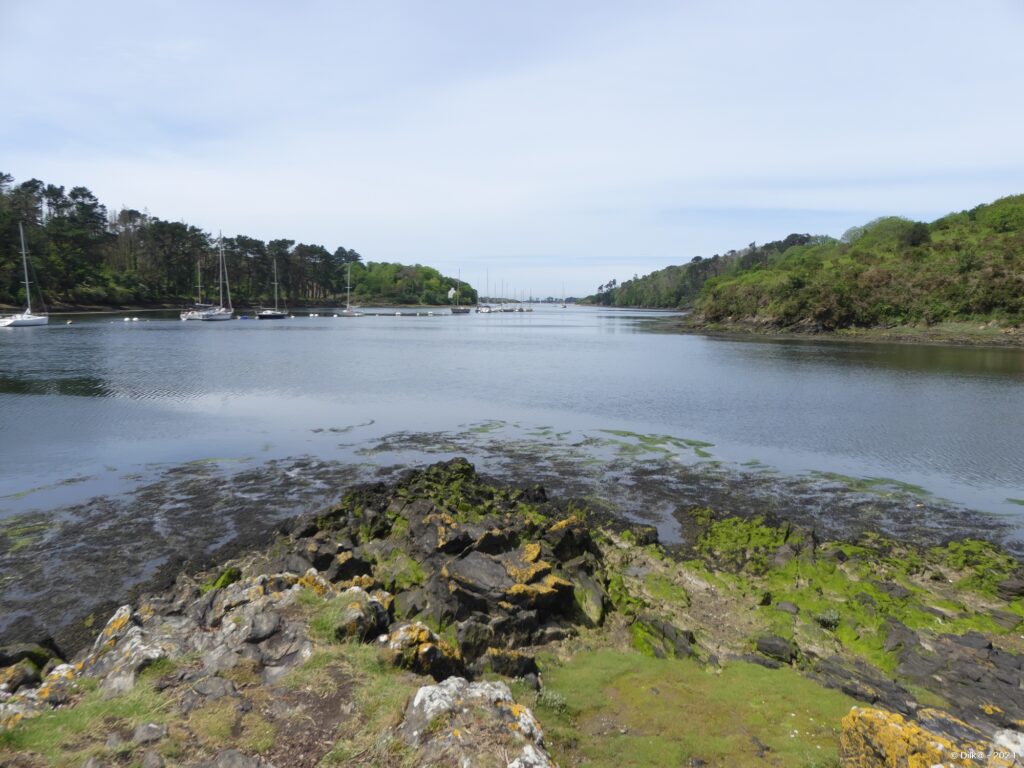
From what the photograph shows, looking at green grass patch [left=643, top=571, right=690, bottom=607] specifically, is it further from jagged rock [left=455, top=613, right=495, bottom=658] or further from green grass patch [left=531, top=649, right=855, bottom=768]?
jagged rock [left=455, top=613, right=495, bottom=658]

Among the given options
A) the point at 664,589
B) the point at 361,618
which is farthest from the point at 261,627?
the point at 664,589

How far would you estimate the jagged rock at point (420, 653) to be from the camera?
7574 mm

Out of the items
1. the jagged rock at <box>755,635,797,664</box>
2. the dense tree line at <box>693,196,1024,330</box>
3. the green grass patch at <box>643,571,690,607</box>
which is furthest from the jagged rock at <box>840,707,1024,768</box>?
the dense tree line at <box>693,196,1024,330</box>

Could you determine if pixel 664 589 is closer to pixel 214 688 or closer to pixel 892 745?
pixel 892 745

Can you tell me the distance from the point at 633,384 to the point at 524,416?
14.5 metres

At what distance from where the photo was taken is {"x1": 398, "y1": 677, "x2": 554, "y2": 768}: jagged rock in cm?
572

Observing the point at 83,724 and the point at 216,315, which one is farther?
the point at 216,315

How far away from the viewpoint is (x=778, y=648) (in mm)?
9617

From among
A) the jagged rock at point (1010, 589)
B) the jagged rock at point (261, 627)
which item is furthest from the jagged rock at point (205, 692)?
the jagged rock at point (1010, 589)

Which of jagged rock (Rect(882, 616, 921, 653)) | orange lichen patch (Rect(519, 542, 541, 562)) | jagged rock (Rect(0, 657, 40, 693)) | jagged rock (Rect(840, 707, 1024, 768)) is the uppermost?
jagged rock (Rect(840, 707, 1024, 768))

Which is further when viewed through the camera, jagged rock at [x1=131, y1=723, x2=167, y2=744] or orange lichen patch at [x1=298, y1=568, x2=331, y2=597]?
orange lichen patch at [x1=298, y1=568, x2=331, y2=597]

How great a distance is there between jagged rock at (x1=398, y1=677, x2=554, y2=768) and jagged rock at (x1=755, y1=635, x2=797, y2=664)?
16.7ft

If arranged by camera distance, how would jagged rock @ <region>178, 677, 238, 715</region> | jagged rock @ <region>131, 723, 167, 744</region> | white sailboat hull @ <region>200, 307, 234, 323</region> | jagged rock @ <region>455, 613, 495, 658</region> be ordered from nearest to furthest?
jagged rock @ <region>131, 723, 167, 744</region>
jagged rock @ <region>178, 677, 238, 715</region>
jagged rock @ <region>455, 613, 495, 658</region>
white sailboat hull @ <region>200, 307, 234, 323</region>

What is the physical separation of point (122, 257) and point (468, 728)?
6481 inches
